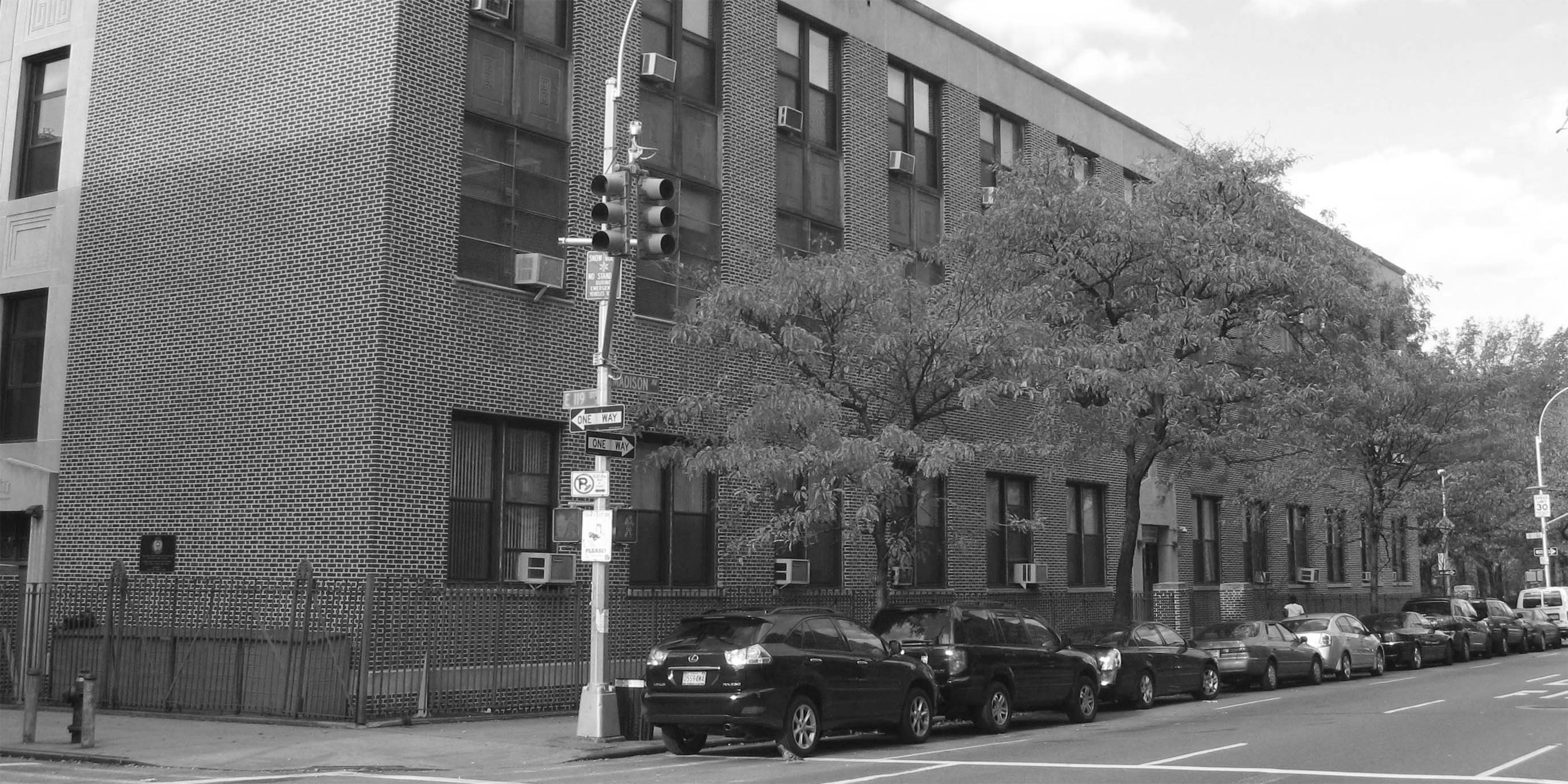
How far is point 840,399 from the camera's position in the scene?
21.5 metres

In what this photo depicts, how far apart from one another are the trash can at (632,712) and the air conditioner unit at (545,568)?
13.1 feet

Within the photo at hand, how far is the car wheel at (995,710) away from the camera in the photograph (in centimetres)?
1897

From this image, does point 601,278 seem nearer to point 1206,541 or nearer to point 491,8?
point 491,8

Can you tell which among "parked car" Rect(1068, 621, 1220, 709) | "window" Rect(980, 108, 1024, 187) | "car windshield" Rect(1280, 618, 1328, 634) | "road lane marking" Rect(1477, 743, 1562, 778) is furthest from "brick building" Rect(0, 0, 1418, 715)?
"car windshield" Rect(1280, 618, 1328, 634)

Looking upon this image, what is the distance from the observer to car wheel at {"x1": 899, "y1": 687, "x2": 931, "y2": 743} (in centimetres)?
1767

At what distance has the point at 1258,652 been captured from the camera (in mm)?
28016

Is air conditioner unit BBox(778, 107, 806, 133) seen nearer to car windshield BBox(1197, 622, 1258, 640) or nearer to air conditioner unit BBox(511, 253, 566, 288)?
air conditioner unit BBox(511, 253, 566, 288)

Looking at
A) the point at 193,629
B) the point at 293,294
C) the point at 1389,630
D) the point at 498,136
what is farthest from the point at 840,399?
the point at 1389,630

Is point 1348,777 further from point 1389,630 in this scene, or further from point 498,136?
point 1389,630

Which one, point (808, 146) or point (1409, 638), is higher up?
point (808, 146)

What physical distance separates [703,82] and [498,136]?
200 inches

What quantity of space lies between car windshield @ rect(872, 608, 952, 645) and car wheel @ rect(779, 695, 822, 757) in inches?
116

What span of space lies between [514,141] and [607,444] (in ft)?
21.8

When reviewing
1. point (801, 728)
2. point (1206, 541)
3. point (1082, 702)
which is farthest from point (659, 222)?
point (1206, 541)
